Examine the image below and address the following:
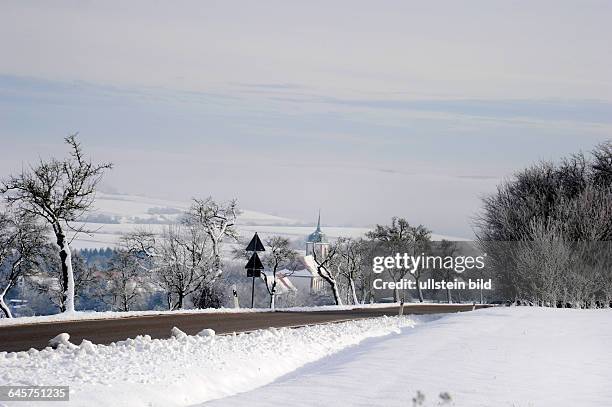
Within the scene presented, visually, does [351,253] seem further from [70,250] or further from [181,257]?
[70,250]

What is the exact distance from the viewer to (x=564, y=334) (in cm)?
2889

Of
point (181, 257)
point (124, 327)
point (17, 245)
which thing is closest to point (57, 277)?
point (181, 257)

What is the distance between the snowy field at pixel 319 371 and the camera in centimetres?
1333

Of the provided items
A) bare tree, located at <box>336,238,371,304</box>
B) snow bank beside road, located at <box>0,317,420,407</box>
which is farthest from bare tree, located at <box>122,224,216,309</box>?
snow bank beside road, located at <box>0,317,420,407</box>

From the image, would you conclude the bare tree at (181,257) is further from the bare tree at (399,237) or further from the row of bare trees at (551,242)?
the bare tree at (399,237)

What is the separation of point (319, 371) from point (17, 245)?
47032 mm

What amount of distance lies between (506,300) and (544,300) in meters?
4.12

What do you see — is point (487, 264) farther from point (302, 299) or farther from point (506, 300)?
point (302, 299)

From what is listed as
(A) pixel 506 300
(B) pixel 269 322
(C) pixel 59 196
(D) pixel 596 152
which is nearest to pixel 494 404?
(B) pixel 269 322

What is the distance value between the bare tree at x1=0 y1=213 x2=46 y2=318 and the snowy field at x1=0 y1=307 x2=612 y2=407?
125 ft

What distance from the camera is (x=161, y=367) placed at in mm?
15312

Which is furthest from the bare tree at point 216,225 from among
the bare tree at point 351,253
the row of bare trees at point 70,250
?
the bare tree at point 351,253

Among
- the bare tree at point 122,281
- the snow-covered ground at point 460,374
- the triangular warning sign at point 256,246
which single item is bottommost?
the snow-covered ground at point 460,374

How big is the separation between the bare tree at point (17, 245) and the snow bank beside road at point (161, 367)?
40.4 m
